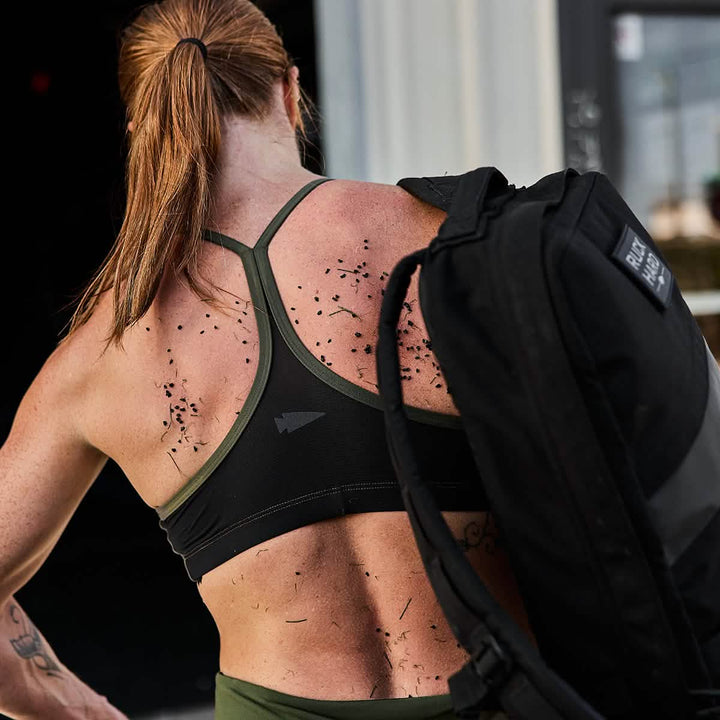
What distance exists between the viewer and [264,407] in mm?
1312

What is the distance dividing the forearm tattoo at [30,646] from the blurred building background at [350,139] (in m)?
1.33

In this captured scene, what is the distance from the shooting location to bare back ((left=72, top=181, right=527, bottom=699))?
1.32 meters

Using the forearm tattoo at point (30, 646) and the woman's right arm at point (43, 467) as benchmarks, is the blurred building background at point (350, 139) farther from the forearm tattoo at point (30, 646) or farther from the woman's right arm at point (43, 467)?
the forearm tattoo at point (30, 646)

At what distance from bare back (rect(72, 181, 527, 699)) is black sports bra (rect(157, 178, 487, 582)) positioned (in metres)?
0.02

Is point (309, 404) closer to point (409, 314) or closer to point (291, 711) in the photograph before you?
point (409, 314)

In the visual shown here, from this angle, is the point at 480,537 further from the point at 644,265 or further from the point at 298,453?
the point at 644,265

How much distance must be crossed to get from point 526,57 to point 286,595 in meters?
2.24

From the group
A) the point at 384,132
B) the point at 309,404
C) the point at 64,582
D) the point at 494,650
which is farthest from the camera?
the point at 64,582

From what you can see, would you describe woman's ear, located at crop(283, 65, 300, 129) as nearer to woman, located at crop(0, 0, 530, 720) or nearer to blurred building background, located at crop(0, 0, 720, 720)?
woman, located at crop(0, 0, 530, 720)

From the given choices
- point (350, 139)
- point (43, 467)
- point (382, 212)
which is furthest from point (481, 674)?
point (350, 139)

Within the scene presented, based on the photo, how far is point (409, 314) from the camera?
52.9 inches

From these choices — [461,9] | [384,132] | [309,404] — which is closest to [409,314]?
[309,404]

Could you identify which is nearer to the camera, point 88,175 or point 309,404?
point 309,404

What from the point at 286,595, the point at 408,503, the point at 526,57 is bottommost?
the point at 286,595
